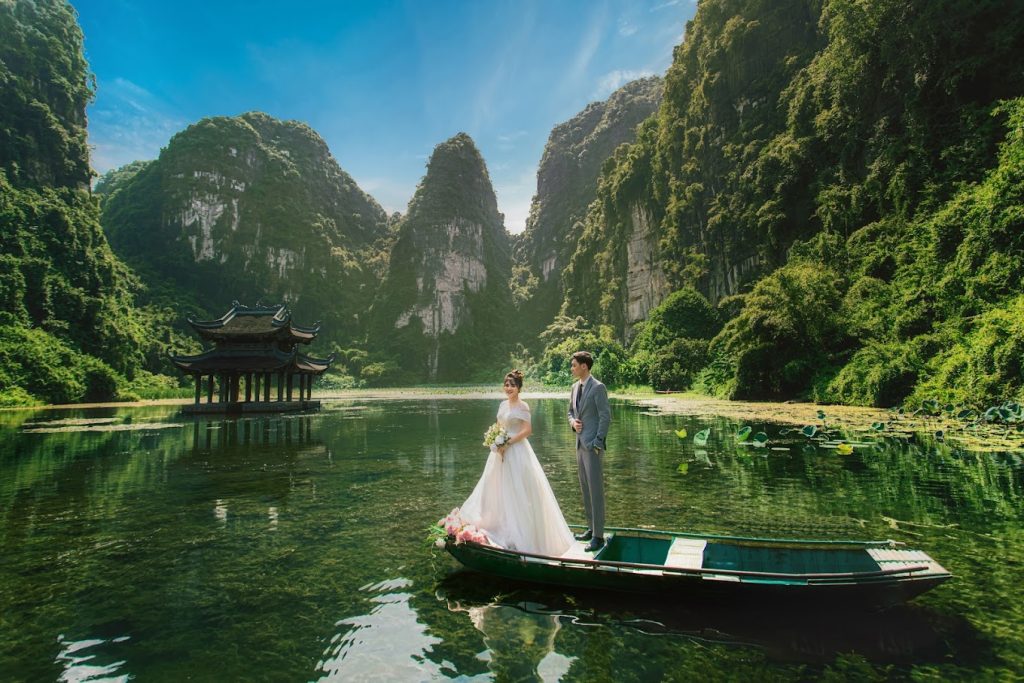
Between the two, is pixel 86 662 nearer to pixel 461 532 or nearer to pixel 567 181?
pixel 461 532

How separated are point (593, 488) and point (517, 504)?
31.5 inches

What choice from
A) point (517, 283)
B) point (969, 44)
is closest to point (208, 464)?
point (969, 44)

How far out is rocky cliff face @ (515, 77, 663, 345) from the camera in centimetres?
13788

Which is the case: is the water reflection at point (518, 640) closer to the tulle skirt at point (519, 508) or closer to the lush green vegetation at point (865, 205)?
the tulle skirt at point (519, 508)

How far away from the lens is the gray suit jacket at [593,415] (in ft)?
17.7

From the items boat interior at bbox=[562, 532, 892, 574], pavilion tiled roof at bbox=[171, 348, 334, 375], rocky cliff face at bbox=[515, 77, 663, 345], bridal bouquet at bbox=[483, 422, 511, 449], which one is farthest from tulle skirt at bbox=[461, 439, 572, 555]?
rocky cliff face at bbox=[515, 77, 663, 345]

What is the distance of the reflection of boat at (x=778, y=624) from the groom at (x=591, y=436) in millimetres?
757

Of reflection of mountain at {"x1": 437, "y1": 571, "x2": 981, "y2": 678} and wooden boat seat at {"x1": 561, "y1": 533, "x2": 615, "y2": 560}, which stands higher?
wooden boat seat at {"x1": 561, "y1": 533, "x2": 615, "y2": 560}

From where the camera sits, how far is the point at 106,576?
18.9 ft

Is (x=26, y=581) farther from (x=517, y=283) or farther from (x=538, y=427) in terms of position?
(x=517, y=283)

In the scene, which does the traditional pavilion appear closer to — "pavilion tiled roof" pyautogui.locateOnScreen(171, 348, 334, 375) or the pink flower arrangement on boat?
"pavilion tiled roof" pyautogui.locateOnScreen(171, 348, 334, 375)

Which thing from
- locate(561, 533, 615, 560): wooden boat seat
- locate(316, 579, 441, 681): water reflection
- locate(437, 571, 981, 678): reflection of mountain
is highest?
locate(561, 533, 615, 560): wooden boat seat

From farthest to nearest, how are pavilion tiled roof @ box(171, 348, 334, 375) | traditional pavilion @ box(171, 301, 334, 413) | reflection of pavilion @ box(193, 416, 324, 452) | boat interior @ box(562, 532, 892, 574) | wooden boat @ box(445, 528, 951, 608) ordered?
traditional pavilion @ box(171, 301, 334, 413) < pavilion tiled roof @ box(171, 348, 334, 375) < reflection of pavilion @ box(193, 416, 324, 452) < boat interior @ box(562, 532, 892, 574) < wooden boat @ box(445, 528, 951, 608)

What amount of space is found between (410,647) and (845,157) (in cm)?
3835
